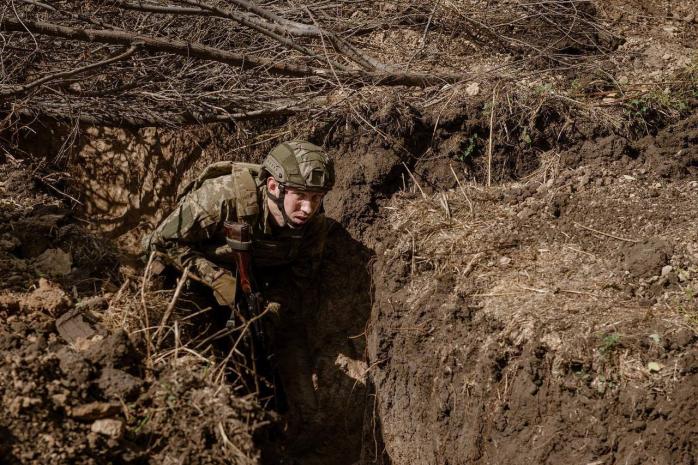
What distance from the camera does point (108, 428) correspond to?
3.09 meters

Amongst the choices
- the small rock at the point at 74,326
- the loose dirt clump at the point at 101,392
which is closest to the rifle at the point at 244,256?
the loose dirt clump at the point at 101,392

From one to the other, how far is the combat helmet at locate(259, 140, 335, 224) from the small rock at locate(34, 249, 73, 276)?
1324mm

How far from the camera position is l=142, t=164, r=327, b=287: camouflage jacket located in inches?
167

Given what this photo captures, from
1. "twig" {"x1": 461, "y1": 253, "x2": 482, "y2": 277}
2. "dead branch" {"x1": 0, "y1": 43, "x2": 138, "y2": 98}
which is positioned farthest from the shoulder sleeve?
"twig" {"x1": 461, "y1": 253, "x2": 482, "y2": 277}

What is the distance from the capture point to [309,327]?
530cm

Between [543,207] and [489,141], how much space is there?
2.23ft

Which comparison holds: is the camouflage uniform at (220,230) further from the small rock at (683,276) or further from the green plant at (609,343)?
the small rock at (683,276)

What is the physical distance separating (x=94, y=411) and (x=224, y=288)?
3.97 ft

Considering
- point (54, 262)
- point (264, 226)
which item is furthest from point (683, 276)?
point (54, 262)

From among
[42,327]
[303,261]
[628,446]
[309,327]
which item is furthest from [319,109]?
[628,446]

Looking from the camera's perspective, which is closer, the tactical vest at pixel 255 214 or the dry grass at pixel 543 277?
the dry grass at pixel 543 277

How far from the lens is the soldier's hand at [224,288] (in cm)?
416

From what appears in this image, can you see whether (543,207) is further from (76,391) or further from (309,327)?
(76,391)

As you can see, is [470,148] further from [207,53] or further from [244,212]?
[207,53]
